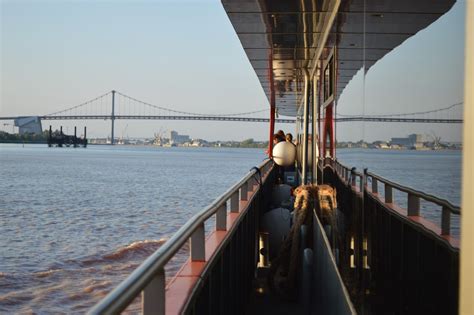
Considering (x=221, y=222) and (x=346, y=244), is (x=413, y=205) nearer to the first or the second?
(x=346, y=244)

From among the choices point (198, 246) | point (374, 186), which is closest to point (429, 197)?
point (374, 186)

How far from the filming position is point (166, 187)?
133 feet

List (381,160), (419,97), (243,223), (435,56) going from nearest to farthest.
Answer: (435,56), (419,97), (381,160), (243,223)

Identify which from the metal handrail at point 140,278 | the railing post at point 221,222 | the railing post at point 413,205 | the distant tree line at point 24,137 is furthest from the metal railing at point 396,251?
the distant tree line at point 24,137

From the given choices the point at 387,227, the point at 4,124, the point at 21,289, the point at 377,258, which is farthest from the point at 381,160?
the point at 4,124

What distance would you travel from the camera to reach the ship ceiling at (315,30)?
1.53m

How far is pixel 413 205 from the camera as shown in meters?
1.33

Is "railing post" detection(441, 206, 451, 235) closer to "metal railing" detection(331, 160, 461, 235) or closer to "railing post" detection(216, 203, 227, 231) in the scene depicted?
"metal railing" detection(331, 160, 461, 235)

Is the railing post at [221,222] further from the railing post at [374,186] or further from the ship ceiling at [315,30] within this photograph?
the railing post at [374,186]

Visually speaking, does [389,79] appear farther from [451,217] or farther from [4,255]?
[4,255]

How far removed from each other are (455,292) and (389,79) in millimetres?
871

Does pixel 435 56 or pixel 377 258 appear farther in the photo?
pixel 377 258

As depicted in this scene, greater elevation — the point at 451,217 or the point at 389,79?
the point at 389,79

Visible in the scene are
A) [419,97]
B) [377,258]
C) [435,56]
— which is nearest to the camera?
[435,56]
